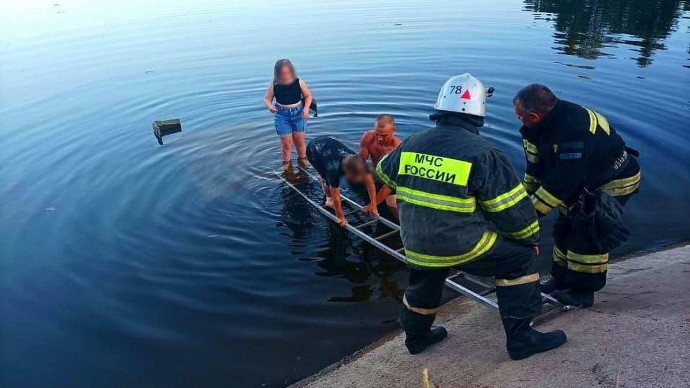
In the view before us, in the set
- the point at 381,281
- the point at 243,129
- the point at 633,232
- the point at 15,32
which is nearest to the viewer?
the point at 381,281

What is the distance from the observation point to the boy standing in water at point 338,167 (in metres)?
5.87

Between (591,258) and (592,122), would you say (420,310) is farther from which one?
(592,122)

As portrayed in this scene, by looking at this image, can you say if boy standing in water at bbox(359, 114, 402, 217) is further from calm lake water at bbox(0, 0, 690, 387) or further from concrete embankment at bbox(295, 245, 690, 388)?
concrete embankment at bbox(295, 245, 690, 388)

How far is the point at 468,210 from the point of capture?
128 inches

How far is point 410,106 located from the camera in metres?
12.0

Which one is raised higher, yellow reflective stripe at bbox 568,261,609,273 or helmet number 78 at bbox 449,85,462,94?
helmet number 78 at bbox 449,85,462,94

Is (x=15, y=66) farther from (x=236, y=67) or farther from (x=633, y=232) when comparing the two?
(x=633, y=232)

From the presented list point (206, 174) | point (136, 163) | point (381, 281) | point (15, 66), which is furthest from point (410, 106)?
point (15, 66)

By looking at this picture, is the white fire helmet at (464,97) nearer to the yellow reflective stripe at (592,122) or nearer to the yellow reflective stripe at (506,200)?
the yellow reflective stripe at (506,200)

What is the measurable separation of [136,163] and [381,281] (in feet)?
19.6

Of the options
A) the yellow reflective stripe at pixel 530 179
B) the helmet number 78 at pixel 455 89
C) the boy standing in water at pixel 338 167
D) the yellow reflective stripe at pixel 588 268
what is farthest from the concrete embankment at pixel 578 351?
the helmet number 78 at pixel 455 89

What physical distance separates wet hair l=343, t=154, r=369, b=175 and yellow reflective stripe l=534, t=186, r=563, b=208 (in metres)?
2.24

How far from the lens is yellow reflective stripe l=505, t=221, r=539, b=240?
11.0 ft

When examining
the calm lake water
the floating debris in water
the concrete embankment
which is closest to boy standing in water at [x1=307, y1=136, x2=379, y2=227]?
the calm lake water
